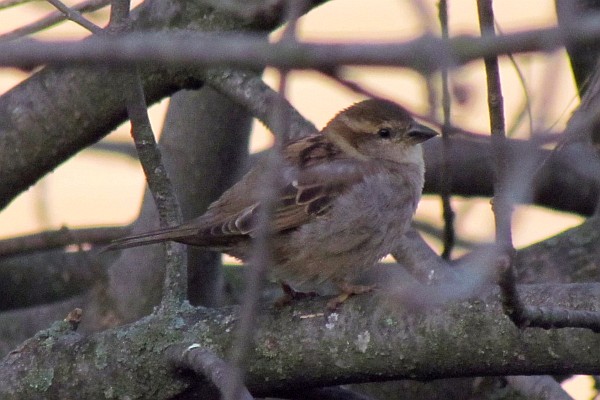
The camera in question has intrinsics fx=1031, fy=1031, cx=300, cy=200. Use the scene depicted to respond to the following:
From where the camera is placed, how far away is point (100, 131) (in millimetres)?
4578

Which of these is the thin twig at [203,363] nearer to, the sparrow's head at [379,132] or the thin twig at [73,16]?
the thin twig at [73,16]

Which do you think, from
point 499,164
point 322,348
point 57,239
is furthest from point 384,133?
point 499,164

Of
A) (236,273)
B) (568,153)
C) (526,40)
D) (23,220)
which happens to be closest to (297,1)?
(526,40)

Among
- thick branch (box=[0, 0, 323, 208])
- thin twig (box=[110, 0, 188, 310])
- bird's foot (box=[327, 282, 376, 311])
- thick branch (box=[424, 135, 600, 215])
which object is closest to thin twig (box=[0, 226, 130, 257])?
thick branch (box=[0, 0, 323, 208])

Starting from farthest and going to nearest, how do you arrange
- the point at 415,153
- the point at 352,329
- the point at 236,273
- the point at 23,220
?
the point at 23,220 < the point at 236,273 < the point at 415,153 < the point at 352,329

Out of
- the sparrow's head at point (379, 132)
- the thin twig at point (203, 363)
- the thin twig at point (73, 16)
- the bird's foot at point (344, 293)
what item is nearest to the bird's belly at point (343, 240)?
the bird's foot at point (344, 293)

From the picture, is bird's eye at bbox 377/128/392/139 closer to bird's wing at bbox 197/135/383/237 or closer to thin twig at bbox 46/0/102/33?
bird's wing at bbox 197/135/383/237

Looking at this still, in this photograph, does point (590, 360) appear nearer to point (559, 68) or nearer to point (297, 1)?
point (559, 68)

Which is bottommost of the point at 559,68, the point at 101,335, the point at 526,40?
the point at 101,335

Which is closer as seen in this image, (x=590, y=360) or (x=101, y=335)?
(x=590, y=360)

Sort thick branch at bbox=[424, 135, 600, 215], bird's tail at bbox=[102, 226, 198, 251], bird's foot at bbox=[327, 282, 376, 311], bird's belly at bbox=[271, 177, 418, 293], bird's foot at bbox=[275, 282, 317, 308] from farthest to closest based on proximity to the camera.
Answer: thick branch at bbox=[424, 135, 600, 215]
bird's belly at bbox=[271, 177, 418, 293]
bird's tail at bbox=[102, 226, 198, 251]
bird's foot at bbox=[275, 282, 317, 308]
bird's foot at bbox=[327, 282, 376, 311]

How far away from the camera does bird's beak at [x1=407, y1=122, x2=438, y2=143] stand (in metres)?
4.84

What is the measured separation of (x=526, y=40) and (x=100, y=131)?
3440 mm

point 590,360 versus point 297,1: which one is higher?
point 297,1
